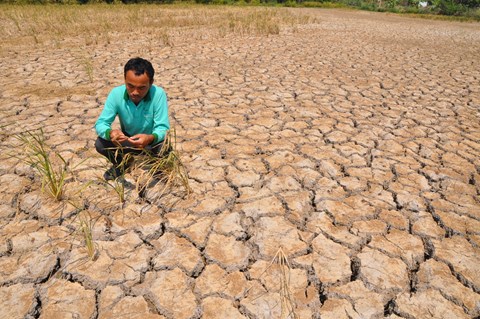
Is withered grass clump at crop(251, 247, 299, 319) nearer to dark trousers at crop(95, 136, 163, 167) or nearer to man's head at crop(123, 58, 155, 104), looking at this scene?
dark trousers at crop(95, 136, 163, 167)

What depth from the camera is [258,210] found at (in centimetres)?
193

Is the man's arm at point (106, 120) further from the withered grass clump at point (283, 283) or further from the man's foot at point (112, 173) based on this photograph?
the withered grass clump at point (283, 283)

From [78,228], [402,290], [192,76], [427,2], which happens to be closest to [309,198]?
[402,290]

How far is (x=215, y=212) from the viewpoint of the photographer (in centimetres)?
190

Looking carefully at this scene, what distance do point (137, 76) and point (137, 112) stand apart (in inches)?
10.9

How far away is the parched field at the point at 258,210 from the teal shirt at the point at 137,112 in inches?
10.8

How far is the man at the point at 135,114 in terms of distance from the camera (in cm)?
175

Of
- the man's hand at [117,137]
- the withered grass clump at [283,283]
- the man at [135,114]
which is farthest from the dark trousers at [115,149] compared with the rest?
the withered grass clump at [283,283]

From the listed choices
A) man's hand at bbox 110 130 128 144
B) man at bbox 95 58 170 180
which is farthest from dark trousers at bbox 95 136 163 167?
man's hand at bbox 110 130 128 144

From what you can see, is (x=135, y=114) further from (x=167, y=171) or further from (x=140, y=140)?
(x=167, y=171)

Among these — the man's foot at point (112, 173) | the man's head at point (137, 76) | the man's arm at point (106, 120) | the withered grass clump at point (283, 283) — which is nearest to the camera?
the withered grass clump at point (283, 283)

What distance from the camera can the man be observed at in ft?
5.75

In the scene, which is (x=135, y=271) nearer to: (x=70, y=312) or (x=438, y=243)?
(x=70, y=312)

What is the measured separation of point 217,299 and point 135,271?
0.41m
